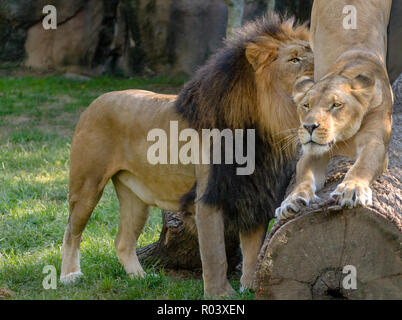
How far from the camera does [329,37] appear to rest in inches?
174

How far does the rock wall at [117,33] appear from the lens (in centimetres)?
1302

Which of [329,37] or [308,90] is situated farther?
[329,37]

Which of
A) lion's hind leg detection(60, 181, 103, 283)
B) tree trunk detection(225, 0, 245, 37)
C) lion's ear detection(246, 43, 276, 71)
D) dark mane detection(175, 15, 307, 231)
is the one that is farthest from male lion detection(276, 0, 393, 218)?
tree trunk detection(225, 0, 245, 37)

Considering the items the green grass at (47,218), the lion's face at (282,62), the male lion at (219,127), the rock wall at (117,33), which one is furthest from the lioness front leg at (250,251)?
the rock wall at (117,33)

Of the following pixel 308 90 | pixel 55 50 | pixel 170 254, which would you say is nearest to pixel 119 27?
pixel 55 50

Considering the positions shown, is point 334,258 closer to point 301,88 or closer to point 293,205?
point 293,205

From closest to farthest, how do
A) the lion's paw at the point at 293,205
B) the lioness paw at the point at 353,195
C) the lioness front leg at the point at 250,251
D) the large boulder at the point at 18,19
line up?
the lioness paw at the point at 353,195
the lion's paw at the point at 293,205
the lioness front leg at the point at 250,251
the large boulder at the point at 18,19

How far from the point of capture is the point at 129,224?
5.35 meters

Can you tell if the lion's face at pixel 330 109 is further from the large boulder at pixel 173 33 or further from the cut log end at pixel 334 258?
the large boulder at pixel 173 33

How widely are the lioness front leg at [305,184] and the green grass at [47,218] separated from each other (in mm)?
1004

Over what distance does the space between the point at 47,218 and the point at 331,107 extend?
3.58 metres
